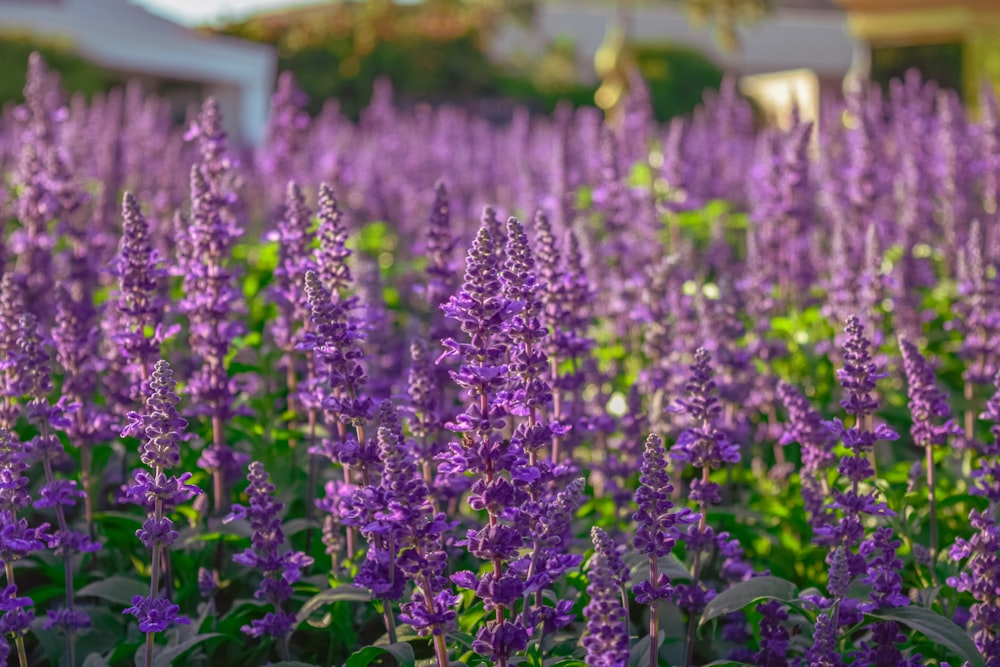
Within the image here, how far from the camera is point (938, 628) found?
360 cm

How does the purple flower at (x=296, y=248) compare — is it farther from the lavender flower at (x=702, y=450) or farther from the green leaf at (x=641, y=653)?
the green leaf at (x=641, y=653)

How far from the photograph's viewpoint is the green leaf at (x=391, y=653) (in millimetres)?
3471

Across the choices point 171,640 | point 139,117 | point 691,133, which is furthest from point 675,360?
point 691,133

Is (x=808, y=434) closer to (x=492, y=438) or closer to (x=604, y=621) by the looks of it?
(x=492, y=438)

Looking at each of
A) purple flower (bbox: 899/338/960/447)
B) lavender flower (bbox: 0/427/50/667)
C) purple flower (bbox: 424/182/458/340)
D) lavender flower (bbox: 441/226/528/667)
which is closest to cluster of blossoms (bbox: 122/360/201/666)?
lavender flower (bbox: 0/427/50/667)

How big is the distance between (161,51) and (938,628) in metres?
38.4

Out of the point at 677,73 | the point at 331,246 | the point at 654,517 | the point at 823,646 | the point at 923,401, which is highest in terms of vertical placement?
the point at 677,73

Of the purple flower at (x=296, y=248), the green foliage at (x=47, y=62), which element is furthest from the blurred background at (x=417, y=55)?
the purple flower at (x=296, y=248)

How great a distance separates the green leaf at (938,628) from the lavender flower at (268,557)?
193 centimetres

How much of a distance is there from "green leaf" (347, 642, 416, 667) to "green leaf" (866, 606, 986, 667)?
4.91 ft

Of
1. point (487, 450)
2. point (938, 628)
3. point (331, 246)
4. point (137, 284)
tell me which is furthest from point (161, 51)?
point (938, 628)

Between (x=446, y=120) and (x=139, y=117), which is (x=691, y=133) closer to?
(x=446, y=120)

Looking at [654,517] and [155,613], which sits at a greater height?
[654,517]

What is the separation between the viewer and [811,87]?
108ft
